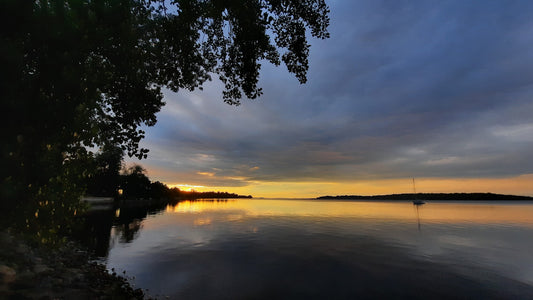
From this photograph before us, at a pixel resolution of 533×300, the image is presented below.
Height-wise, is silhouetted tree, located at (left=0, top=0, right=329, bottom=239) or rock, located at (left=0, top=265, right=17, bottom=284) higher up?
silhouetted tree, located at (left=0, top=0, right=329, bottom=239)

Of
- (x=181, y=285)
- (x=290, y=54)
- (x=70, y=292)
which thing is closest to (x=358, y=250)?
(x=181, y=285)

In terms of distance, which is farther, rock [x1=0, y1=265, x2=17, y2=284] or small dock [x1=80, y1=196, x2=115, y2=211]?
small dock [x1=80, y1=196, x2=115, y2=211]

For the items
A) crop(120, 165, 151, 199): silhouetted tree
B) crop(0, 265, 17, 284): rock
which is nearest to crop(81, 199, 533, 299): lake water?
crop(0, 265, 17, 284): rock

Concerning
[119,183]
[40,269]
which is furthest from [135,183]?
[40,269]

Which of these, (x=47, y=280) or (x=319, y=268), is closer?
(x=47, y=280)

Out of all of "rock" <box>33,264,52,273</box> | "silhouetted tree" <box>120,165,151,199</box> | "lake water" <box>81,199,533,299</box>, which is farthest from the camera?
"silhouetted tree" <box>120,165,151,199</box>

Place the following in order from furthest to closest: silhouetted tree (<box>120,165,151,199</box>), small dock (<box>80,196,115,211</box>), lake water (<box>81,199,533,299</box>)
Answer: silhouetted tree (<box>120,165,151,199</box>) < small dock (<box>80,196,115,211</box>) < lake water (<box>81,199,533,299</box>)

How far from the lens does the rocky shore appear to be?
8648 millimetres

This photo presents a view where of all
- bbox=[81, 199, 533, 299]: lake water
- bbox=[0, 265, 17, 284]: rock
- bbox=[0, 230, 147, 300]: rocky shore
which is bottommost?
bbox=[81, 199, 533, 299]: lake water

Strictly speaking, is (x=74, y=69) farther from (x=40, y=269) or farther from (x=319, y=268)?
(x=319, y=268)

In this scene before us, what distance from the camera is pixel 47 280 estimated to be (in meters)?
10.1

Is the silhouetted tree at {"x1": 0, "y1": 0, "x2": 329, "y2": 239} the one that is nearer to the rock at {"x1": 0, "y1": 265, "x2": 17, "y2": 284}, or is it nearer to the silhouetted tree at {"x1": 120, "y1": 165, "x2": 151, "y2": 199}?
the rock at {"x1": 0, "y1": 265, "x2": 17, "y2": 284}

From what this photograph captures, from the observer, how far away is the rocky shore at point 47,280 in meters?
8.65

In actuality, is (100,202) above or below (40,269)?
below
